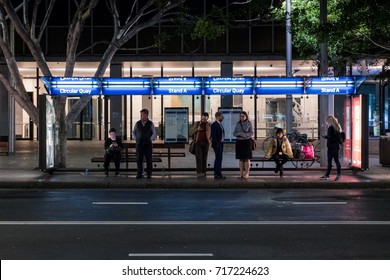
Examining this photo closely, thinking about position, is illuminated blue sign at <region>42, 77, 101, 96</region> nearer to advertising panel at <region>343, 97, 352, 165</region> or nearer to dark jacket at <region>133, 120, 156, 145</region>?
dark jacket at <region>133, 120, 156, 145</region>

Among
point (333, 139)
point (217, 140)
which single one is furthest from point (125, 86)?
point (333, 139)

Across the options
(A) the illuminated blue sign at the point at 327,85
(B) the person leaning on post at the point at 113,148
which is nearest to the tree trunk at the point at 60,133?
(B) the person leaning on post at the point at 113,148

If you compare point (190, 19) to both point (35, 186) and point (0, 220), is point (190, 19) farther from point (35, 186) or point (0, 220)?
point (0, 220)

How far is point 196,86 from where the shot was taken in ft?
63.6

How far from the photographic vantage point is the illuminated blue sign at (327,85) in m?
19.5

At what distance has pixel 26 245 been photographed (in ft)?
29.3

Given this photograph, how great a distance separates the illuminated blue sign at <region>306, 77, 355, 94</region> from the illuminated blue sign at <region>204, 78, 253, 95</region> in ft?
5.58

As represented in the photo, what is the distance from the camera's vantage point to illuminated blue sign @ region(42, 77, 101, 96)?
62.7 ft

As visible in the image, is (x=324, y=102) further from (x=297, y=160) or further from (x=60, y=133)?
(x=60, y=133)

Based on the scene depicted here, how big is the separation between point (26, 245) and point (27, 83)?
3364cm

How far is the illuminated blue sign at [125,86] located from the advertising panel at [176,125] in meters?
2.44

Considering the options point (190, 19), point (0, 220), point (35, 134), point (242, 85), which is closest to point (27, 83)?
point (35, 134)

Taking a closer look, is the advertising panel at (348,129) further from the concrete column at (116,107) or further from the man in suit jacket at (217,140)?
the concrete column at (116,107)

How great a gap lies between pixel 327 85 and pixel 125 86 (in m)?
5.74
